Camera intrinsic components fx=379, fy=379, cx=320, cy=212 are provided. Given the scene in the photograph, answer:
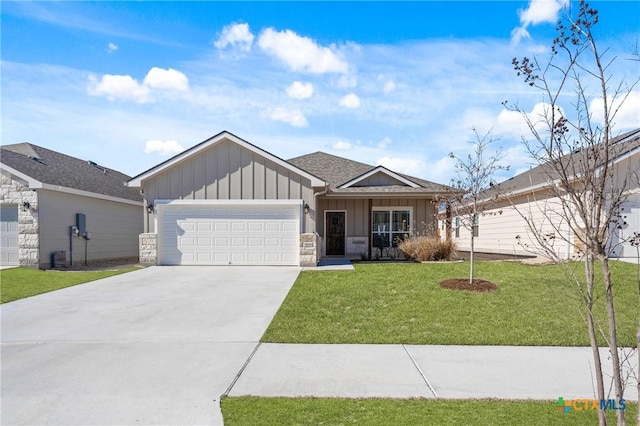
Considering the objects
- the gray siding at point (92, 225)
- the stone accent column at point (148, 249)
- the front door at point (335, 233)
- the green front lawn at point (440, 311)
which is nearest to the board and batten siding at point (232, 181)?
the stone accent column at point (148, 249)

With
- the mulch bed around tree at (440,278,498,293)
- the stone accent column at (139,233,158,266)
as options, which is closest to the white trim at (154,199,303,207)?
the stone accent column at (139,233,158,266)

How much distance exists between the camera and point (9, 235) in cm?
1467

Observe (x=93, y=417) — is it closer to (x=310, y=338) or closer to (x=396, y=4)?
(x=310, y=338)

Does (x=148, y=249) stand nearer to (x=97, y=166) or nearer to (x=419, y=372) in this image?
(x=97, y=166)

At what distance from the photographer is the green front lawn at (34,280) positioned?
32.0 feet

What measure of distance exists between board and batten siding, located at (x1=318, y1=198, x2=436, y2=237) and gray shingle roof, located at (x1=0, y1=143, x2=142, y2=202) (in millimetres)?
10501

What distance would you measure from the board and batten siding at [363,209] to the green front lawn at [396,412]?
44.1ft

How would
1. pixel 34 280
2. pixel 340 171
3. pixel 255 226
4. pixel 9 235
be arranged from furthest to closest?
pixel 340 171 → pixel 9 235 → pixel 255 226 → pixel 34 280

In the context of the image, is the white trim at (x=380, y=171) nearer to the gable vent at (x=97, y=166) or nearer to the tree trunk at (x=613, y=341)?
the gable vent at (x=97, y=166)

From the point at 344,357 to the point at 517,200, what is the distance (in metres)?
16.0

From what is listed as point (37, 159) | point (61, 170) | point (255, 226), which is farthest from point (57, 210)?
point (255, 226)

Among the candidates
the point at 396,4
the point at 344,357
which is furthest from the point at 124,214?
the point at 344,357

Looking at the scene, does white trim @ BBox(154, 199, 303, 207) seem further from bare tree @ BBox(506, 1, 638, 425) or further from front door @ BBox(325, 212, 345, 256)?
bare tree @ BBox(506, 1, 638, 425)

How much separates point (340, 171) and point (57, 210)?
1267 cm
